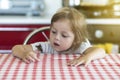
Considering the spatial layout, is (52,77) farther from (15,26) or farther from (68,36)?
(15,26)

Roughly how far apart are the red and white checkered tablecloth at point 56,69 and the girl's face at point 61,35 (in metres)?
0.13

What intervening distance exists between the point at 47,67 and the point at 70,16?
1.51 ft

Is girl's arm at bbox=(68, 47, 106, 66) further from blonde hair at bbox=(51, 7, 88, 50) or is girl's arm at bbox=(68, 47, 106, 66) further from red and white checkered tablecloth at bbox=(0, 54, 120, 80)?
blonde hair at bbox=(51, 7, 88, 50)

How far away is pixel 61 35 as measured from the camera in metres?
1.47

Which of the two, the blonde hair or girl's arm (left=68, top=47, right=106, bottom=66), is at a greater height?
the blonde hair

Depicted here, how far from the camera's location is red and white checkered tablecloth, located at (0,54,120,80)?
1040 millimetres

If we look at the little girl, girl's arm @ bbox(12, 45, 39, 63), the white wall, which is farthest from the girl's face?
the white wall

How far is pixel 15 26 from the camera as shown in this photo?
257 cm

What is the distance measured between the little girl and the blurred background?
3.20 feet

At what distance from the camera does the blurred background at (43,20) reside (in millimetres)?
2576

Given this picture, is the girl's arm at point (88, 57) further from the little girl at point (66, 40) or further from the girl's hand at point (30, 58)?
the girl's hand at point (30, 58)

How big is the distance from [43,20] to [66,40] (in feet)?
3.60

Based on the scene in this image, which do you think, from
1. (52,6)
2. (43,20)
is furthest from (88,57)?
(52,6)

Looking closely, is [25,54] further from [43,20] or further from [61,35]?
[43,20]
